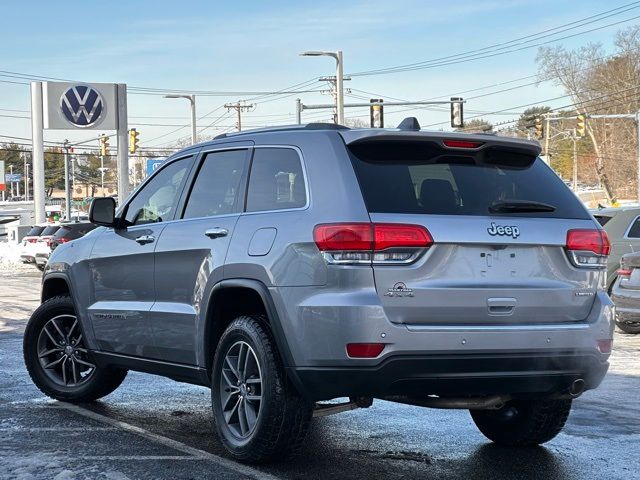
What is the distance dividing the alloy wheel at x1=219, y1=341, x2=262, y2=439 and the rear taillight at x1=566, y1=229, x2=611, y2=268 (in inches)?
71.0

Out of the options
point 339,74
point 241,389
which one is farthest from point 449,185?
point 339,74

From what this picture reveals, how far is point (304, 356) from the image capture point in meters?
5.39

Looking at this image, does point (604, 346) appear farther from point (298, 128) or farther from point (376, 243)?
point (298, 128)

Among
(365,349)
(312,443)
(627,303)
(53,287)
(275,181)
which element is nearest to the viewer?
(365,349)

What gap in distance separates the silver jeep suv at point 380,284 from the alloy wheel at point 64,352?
1.59 meters


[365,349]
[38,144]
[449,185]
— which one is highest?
[38,144]

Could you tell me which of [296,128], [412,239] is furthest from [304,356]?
[296,128]

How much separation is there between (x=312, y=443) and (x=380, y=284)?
1761 mm

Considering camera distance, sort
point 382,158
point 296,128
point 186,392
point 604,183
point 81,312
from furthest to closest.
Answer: point 604,183 → point 186,392 → point 81,312 → point 296,128 → point 382,158

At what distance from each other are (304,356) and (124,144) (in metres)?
39.7

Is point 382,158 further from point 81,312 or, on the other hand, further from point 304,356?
point 81,312

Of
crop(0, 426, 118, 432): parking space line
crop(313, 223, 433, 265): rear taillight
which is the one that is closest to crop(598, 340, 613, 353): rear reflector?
crop(313, 223, 433, 265): rear taillight

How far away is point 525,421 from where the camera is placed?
21.1 ft

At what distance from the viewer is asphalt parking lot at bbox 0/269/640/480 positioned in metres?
5.77
